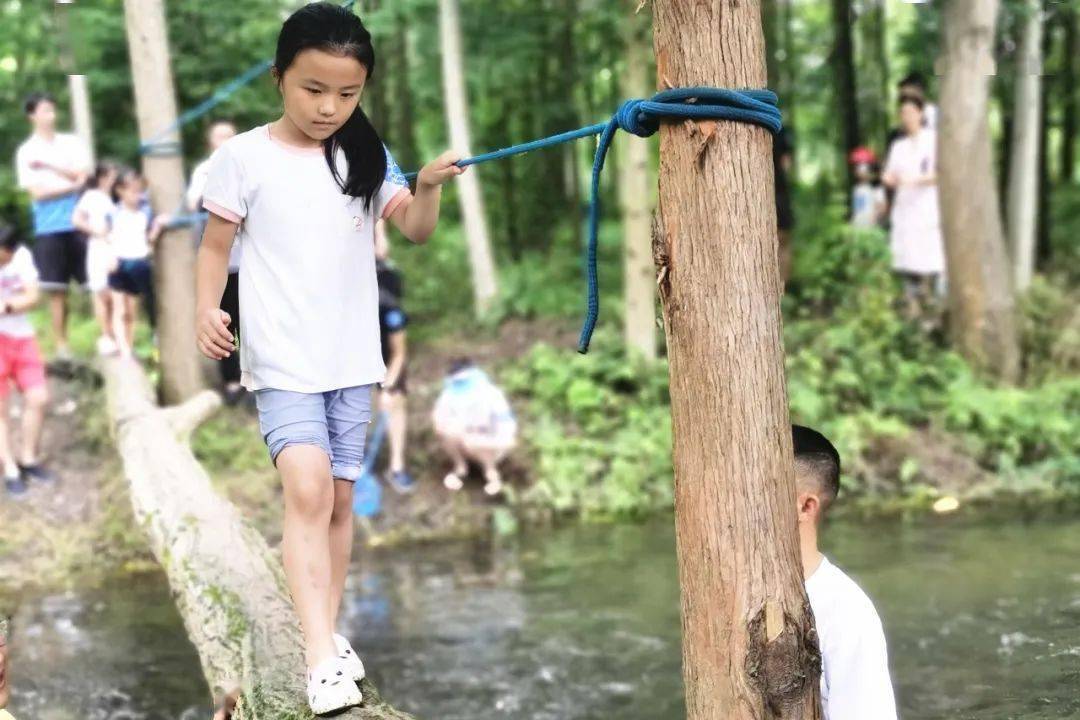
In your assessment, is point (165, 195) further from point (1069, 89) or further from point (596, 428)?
point (1069, 89)

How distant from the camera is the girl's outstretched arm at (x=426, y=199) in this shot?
3244mm

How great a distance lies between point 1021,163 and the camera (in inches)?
471

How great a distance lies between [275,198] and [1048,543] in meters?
6.49

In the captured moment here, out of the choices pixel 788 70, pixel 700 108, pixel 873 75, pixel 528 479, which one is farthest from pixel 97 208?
pixel 873 75

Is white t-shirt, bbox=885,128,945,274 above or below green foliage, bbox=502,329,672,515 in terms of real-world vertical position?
above

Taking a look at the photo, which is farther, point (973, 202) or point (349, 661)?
point (973, 202)

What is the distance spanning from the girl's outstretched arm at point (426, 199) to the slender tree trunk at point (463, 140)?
812 centimetres

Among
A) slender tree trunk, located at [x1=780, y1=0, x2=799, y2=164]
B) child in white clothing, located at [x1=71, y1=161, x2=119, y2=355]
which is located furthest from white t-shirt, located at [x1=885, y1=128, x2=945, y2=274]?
slender tree trunk, located at [x1=780, y1=0, x2=799, y2=164]

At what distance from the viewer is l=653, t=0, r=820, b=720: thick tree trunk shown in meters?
2.59

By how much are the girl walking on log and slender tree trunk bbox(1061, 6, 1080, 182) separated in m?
13.2

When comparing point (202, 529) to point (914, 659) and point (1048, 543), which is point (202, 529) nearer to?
point (914, 659)

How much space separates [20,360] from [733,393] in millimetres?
7013

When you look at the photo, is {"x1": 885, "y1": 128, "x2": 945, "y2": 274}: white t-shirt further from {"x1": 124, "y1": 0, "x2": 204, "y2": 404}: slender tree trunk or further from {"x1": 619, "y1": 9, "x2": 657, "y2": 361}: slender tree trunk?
{"x1": 124, "y1": 0, "x2": 204, "y2": 404}: slender tree trunk

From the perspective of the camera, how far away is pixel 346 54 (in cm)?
303
